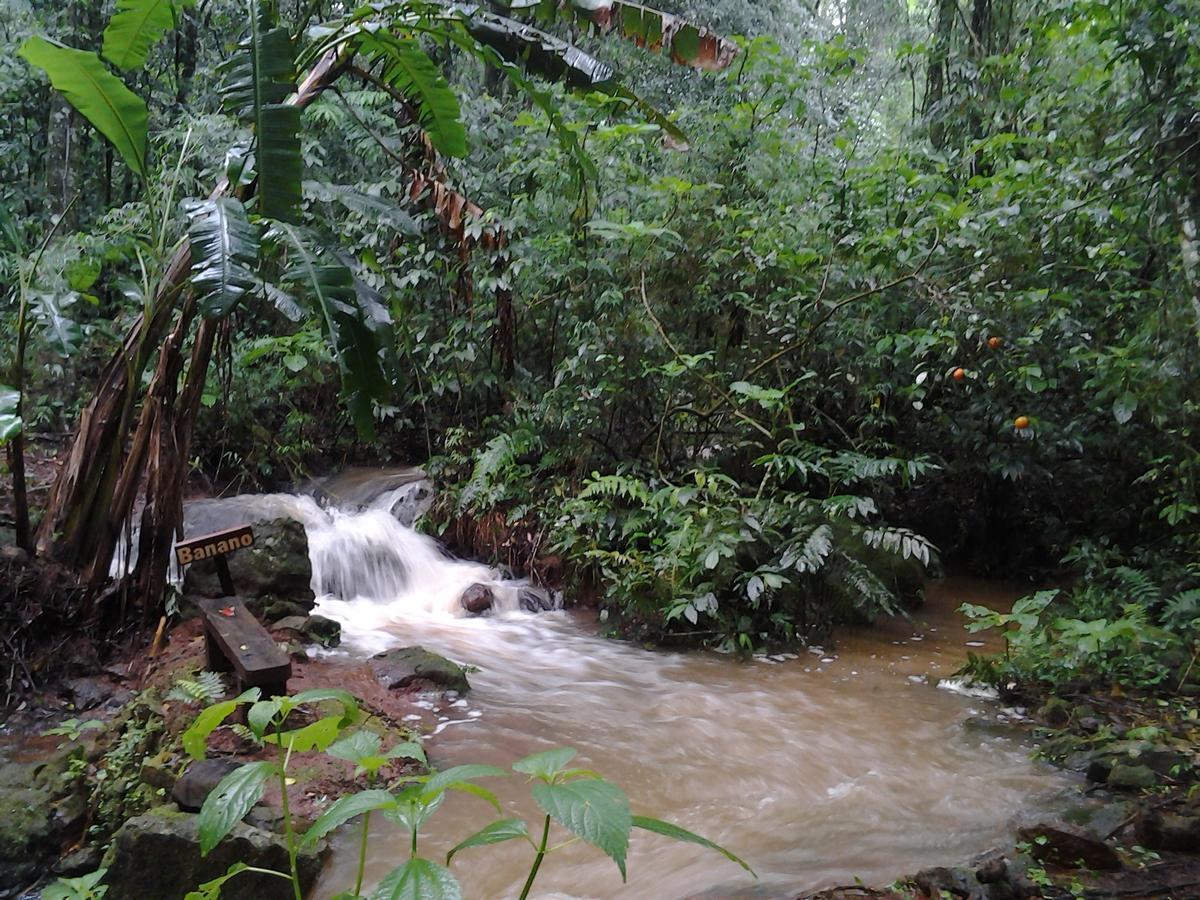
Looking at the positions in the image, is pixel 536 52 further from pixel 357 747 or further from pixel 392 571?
pixel 357 747

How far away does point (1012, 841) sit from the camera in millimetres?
3404

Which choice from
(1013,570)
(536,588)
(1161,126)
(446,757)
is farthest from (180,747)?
(1013,570)

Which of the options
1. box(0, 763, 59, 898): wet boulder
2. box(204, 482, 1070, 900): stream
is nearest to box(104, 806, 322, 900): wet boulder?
box(204, 482, 1070, 900): stream

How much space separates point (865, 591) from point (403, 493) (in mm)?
5197

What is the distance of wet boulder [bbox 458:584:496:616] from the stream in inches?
4.8

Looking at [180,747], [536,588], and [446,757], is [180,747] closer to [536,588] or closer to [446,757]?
[446,757]

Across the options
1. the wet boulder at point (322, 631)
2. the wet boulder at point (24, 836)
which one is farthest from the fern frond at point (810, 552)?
the wet boulder at point (24, 836)

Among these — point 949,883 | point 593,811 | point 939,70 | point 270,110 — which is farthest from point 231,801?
point 939,70

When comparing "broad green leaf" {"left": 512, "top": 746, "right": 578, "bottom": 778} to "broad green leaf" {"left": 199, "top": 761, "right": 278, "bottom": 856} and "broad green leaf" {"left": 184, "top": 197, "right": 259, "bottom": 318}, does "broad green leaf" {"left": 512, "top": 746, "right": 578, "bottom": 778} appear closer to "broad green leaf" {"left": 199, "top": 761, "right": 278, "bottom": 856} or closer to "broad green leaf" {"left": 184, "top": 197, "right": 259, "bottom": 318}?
"broad green leaf" {"left": 199, "top": 761, "right": 278, "bottom": 856}

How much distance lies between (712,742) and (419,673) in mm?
1884

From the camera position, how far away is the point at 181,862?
314 centimetres

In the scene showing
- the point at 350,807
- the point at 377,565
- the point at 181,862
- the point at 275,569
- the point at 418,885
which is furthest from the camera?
the point at 377,565

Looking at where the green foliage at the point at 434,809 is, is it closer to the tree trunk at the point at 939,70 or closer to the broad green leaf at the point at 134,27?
the broad green leaf at the point at 134,27

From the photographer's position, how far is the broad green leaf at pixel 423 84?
504cm
